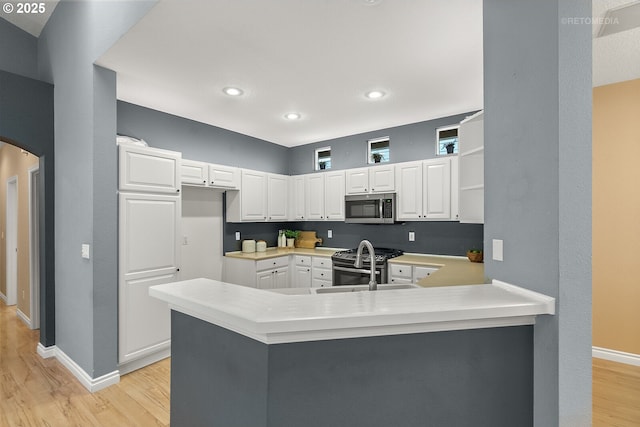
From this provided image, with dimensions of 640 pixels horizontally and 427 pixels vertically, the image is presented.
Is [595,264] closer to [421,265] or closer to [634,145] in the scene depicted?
[634,145]

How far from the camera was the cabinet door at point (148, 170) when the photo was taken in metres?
2.72

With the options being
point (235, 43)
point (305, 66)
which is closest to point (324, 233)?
point (305, 66)

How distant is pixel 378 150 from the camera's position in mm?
4602

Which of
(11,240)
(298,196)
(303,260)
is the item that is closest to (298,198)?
(298,196)

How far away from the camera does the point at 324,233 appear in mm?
5145

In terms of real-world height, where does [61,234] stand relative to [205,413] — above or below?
above

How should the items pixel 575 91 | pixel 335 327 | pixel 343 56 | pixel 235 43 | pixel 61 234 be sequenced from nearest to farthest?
pixel 335 327 < pixel 575 91 < pixel 235 43 < pixel 343 56 < pixel 61 234

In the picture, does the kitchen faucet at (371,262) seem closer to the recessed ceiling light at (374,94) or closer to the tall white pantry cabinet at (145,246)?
the recessed ceiling light at (374,94)

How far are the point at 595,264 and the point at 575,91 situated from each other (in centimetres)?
285

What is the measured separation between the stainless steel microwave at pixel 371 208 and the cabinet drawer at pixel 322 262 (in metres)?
0.67

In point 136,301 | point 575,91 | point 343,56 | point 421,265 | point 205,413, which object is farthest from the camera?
point 421,265

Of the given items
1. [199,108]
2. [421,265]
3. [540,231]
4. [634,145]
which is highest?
[199,108]

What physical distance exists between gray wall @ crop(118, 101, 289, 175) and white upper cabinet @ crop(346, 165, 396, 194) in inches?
61.9

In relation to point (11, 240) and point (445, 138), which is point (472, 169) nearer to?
point (445, 138)
